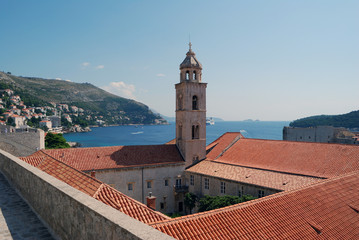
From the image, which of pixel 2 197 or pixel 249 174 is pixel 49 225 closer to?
pixel 2 197

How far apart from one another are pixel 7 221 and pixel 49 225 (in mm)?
1279

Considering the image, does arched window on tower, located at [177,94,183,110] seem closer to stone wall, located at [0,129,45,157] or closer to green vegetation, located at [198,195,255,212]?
green vegetation, located at [198,195,255,212]

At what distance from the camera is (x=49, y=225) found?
683 centimetres

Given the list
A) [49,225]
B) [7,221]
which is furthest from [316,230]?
[7,221]

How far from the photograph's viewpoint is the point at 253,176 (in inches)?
1029

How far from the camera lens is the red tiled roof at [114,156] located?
1085 inches

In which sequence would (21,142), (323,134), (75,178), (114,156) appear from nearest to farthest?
(75,178) → (21,142) → (114,156) → (323,134)

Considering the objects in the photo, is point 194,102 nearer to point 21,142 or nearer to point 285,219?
point 21,142

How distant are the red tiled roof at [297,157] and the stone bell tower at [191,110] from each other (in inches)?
140

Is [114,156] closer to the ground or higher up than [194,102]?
closer to the ground

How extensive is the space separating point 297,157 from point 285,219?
50.9ft

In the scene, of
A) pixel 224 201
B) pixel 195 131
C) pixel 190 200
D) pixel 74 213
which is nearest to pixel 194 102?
pixel 195 131

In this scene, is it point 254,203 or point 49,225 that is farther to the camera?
point 254,203

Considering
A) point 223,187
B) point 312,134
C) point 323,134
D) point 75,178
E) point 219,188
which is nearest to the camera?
point 75,178
